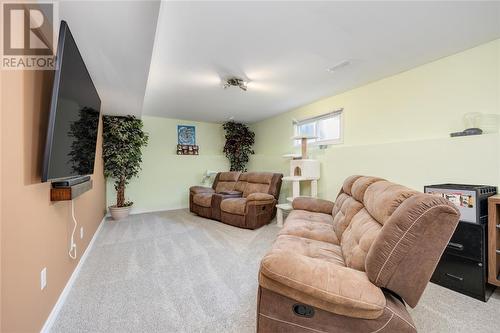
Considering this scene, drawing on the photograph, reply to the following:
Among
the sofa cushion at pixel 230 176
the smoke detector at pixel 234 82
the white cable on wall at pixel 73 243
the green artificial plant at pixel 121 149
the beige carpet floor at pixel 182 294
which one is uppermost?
the smoke detector at pixel 234 82

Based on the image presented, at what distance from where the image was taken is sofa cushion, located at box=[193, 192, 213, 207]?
4.06 meters

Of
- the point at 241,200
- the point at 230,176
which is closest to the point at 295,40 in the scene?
the point at 241,200

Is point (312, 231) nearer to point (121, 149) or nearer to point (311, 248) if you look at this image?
point (311, 248)

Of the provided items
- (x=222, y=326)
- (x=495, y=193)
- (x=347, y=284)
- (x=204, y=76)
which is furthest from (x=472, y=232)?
(x=204, y=76)

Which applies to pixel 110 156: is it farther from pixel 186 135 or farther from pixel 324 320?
pixel 324 320

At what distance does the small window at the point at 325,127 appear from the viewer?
348 centimetres

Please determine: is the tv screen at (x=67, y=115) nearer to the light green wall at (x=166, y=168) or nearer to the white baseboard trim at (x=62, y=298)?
the white baseboard trim at (x=62, y=298)

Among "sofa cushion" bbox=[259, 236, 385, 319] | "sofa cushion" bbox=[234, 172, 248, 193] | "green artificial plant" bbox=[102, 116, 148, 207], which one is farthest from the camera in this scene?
"sofa cushion" bbox=[234, 172, 248, 193]

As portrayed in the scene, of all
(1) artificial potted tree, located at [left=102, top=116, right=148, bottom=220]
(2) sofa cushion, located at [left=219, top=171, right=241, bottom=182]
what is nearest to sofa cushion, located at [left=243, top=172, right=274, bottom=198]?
(2) sofa cushion, located at [left=219, top=171, right=241, bottom=182]

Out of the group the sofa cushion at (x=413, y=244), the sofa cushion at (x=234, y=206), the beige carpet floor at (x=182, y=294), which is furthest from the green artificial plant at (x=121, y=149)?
the sofa cushion at (x=413, y=244)

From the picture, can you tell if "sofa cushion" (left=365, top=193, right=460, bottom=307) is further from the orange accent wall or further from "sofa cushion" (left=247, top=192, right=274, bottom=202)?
"sofa cushion" (left=247, top=192, right=274, bottom=202)

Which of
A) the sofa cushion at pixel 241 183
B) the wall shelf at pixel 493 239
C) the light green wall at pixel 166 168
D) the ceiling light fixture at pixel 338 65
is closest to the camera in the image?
the wall shelf at pixel 493 239

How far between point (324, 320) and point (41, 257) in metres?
1.66

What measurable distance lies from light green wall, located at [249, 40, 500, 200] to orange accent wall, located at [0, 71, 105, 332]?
10.9 ft
